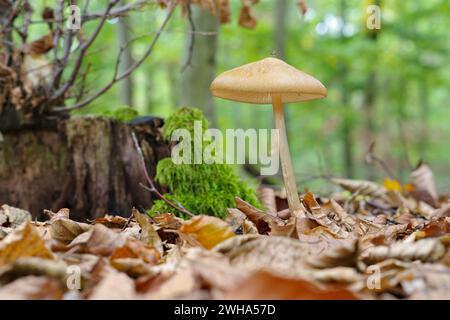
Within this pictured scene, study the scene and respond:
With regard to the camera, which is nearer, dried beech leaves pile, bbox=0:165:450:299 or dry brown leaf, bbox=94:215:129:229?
dried beech leaves pile, bbox=0:165:450:299

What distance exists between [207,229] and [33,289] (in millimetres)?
729

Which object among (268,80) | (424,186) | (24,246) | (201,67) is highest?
(201,67)

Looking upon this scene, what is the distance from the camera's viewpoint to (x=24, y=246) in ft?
5.33

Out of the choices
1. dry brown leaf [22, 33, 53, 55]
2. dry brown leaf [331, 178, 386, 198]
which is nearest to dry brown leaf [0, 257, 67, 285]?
dry brown leaf [22, 33, 53, 55]

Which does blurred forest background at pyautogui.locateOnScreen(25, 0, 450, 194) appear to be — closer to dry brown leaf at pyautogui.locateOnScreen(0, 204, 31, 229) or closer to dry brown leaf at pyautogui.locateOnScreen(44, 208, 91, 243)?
dry brown leaf at pyautogui.locateOnScreen(0, 204, 31, 229)

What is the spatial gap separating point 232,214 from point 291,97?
773 mm

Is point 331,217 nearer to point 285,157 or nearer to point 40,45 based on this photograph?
point 285,157

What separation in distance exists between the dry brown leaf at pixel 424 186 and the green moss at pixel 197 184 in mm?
1911

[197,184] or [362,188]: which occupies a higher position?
[197,184]

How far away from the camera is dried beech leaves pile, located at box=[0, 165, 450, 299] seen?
53.5 inches

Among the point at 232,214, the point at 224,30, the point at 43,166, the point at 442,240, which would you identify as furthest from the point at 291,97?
the point at 224,30

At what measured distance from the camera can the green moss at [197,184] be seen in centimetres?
301

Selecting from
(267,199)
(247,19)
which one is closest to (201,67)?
(247,19)
